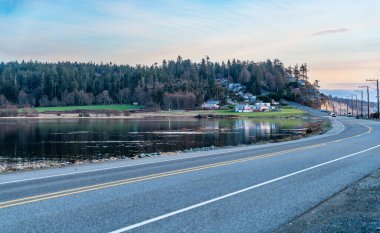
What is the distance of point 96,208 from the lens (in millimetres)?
10805

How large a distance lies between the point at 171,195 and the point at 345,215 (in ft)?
15.1

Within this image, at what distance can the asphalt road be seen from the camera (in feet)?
31.2

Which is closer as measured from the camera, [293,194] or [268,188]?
[293,194]

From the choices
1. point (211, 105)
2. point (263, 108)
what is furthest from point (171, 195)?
point (211, 105)

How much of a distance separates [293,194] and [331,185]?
2350 millimetres

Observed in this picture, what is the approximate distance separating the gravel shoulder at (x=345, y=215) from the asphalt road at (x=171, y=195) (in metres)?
0.37

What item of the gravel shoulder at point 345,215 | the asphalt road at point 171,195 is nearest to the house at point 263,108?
the asphalt road at point 171,195

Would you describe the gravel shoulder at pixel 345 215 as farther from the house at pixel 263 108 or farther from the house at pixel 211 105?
the house at pixel 211 105

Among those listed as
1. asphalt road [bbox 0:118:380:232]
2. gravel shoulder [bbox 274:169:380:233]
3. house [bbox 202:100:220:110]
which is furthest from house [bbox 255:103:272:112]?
gravel shoulder [bbox 274:169:380:233]

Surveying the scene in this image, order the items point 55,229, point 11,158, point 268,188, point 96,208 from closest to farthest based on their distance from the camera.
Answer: point 55,229, point 96,208, point 268,188, point 11,158

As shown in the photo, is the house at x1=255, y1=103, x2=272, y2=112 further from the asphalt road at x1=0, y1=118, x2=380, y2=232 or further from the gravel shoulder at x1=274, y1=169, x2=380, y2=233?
the gravel shoulder at x1=274, y1=169, x2=380, y2=233

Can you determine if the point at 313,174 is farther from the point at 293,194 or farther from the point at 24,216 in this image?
the point at 24,216

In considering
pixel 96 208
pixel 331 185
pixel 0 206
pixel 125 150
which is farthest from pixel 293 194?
pixel 125 150

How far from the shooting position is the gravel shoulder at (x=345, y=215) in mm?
9195
